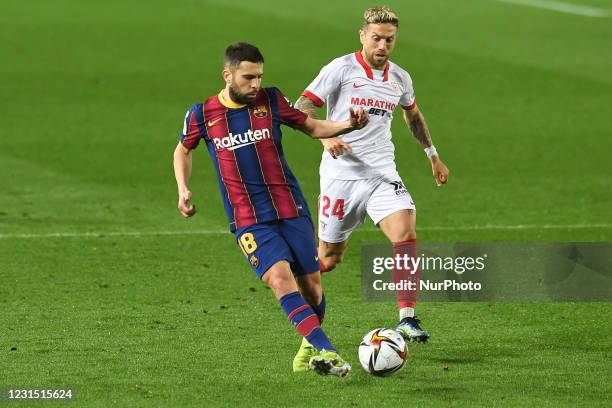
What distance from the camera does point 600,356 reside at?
31.3ft

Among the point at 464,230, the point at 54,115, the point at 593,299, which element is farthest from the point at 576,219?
the point at 54,115

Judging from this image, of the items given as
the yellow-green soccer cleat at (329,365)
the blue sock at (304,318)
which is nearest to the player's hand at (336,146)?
the blue sock at (304,318)

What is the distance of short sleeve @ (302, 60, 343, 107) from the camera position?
34.3 feet

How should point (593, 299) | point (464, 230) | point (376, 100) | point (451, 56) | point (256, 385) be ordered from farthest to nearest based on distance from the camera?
point (451, 56) → point (464, 230) → point (593, 299) → point (376, 100) → point (256, 385)

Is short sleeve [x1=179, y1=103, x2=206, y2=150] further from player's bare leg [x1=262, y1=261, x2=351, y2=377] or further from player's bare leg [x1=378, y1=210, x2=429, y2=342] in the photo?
player's bare leg [x1=378, y1=210, x2=429, y2=342]

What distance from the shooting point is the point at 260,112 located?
916cm

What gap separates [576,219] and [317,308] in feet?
20.6

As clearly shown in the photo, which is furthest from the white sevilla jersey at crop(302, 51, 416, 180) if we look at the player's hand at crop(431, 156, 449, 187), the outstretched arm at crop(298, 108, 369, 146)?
the outstretched arm at crop(298, 108, 369, 146)

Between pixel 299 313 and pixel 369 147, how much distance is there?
2.15 m

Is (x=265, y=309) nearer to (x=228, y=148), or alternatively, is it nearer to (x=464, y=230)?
(x=228, y=148)

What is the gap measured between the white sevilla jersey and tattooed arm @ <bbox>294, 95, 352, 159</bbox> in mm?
191

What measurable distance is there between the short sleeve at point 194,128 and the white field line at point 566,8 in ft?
73.4

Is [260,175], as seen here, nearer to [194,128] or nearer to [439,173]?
[194,128]

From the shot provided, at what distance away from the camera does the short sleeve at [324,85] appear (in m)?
10.4
